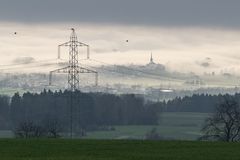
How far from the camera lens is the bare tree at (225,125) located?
348ft

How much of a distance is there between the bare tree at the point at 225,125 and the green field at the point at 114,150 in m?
33.8

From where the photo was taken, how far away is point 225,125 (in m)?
107

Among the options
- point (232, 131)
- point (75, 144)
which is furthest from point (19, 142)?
point (232, 131)

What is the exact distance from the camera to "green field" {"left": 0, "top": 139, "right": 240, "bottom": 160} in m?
55.7

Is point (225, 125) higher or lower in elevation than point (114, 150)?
higher

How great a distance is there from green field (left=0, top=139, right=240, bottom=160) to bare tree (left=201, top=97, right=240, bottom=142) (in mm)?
33761

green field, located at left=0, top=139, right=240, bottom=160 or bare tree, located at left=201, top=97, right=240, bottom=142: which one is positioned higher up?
bare tree, located at left=201, top=97, right=240, bottom=142

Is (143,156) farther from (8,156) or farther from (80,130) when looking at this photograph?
(80,130)

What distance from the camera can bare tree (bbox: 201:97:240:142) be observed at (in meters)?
106

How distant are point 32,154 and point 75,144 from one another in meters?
12.5

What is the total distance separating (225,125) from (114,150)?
152 ft

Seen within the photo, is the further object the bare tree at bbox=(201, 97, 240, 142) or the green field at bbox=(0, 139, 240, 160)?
the bare tree at bbox=(201, 97, 240, 142)

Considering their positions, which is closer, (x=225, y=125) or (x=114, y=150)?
(x=114, y=150)

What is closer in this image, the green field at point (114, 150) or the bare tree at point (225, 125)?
the green field at point (114, 150)
